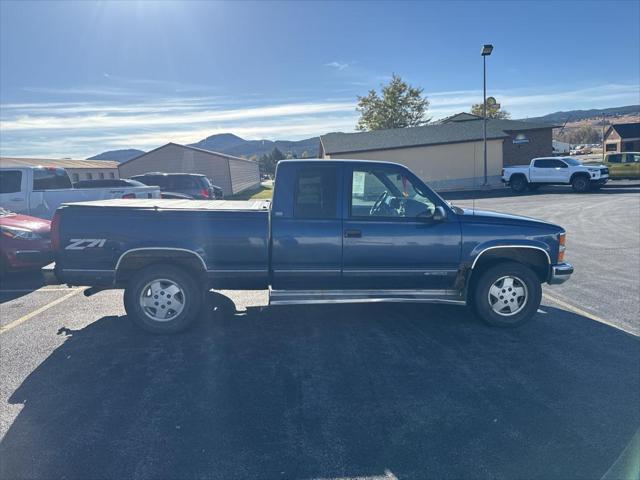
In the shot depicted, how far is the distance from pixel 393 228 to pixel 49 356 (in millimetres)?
4043

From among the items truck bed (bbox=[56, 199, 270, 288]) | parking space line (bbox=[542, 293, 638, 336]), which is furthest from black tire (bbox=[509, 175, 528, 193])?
truck bed (bbox=[56, 199, 270, 288])

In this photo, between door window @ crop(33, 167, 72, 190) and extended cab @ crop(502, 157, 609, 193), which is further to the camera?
extended cab @ crop(502, 157, 609, 193)

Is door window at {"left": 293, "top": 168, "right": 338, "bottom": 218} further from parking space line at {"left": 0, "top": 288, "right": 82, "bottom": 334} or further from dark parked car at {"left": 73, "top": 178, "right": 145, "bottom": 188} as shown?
dark parked car at {"left": 73, "top": 178, "right": 145, "bottom": 188}

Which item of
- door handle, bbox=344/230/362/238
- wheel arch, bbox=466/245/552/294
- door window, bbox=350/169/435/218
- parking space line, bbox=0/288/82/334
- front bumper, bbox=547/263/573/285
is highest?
door window, bbox=350/169/435/218

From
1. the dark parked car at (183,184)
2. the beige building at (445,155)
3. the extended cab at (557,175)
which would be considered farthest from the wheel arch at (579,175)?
the dark parked car at (183,184)

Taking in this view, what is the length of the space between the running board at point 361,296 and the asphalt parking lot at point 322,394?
1.33 ft

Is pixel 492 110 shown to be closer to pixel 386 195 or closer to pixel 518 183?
pixel 518 183

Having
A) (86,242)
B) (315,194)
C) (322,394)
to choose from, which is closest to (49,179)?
(86,242)

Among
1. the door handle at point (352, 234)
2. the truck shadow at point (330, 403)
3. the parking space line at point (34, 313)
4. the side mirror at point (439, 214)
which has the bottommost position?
the truck shadow at point (330, 403)

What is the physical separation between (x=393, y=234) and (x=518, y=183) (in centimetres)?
2343

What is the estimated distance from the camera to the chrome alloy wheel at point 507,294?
17.4 ft

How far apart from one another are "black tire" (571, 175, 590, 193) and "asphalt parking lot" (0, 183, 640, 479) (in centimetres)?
2112

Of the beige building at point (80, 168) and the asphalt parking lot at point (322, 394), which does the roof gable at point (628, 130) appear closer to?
the asphalt parking lot at point (322, 394)

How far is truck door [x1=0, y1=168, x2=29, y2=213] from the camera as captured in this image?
10.4 m
